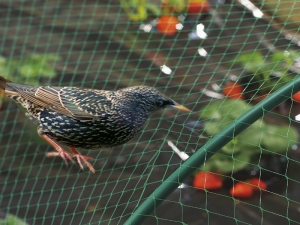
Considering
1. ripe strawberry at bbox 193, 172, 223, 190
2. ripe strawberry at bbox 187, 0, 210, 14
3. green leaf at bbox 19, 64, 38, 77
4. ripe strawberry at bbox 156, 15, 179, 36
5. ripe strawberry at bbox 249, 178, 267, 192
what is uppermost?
ripe strawberry at bbox 187, 0, 210, 14

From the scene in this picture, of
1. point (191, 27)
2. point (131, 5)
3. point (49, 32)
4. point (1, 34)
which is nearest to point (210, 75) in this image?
point (191, 27)

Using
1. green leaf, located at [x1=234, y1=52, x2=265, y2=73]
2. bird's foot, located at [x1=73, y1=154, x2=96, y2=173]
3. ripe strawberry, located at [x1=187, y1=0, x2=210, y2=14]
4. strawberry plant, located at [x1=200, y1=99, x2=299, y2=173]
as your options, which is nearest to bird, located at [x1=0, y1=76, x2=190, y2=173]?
bird's foot, located at [x1=73, y1=154, x2=96, y2=173]

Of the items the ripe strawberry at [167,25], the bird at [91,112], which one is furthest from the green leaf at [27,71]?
the ripe strawberry at [167,25]

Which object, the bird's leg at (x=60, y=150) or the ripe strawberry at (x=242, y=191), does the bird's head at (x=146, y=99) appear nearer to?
the bird's leg at (x=60, y=150)

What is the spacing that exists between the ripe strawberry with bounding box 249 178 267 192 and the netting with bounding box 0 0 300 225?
0.01 meters

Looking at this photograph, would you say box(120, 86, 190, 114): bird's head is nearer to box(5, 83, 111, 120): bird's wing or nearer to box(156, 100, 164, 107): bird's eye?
box(156, 100, 164, 107): bird's eye

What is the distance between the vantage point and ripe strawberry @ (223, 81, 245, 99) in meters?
3.48

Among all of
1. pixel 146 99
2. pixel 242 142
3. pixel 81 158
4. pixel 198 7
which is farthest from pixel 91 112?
pixel 198 7

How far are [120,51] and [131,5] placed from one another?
389 mm

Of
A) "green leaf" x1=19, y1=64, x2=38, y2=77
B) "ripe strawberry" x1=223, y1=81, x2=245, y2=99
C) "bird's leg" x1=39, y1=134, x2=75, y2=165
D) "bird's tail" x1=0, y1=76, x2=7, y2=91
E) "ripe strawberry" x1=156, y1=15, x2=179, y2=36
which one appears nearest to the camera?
"bird's leg" x1=39, y1=134, x2=75, y2=165

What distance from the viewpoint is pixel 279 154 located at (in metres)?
3.32

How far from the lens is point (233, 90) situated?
3555 mm

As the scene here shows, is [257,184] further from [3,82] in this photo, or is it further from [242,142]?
[3,82]

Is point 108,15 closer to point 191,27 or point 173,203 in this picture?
point 191,27
